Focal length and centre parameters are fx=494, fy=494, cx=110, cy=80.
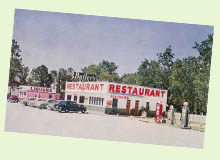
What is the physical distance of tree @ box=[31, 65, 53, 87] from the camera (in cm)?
1488

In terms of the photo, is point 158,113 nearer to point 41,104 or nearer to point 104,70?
point 104,70

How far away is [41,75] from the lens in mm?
14938

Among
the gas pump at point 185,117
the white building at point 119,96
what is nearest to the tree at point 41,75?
the white building at point 119,96

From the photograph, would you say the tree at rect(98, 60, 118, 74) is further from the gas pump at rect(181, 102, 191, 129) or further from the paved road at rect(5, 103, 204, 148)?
the gas pump at rect(181, 102, 191, 129)

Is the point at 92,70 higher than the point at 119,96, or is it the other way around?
the point at 92,70

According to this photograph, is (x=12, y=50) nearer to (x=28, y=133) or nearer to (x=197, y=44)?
(x=28, y=133)

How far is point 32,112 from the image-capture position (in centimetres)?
1505

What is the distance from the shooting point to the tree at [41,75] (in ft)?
48.8

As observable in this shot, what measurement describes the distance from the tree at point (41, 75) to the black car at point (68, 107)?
0.74 meters

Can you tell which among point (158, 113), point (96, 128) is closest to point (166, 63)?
point (158, 113)

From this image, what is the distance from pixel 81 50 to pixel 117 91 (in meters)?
1.71

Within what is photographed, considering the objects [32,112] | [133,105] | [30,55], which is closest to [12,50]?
[30,55]

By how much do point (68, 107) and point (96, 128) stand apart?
1.15m

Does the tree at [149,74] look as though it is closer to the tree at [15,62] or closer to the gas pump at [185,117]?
the gas pump at [185,117]
